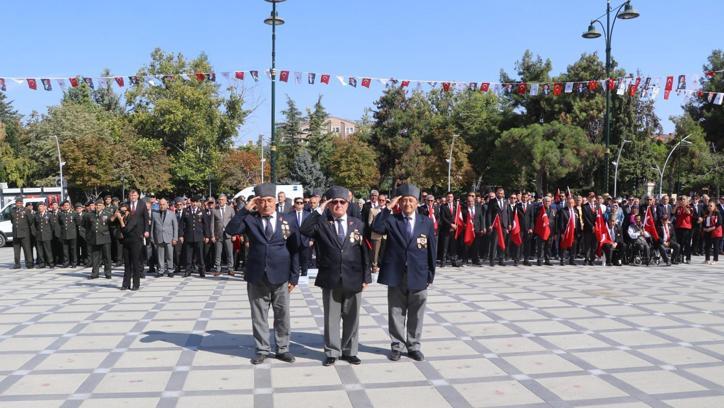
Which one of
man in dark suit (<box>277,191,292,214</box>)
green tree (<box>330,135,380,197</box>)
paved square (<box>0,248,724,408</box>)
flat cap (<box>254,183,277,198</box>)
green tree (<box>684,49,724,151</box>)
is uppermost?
green tree (<box>684,49,724,151</box>)

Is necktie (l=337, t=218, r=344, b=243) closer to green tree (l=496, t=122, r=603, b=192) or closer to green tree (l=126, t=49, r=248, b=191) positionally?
green tree (l=496, t=122, r=603, b=192)

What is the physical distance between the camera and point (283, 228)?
6184 millimetres

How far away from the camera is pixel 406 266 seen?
604 centimetres

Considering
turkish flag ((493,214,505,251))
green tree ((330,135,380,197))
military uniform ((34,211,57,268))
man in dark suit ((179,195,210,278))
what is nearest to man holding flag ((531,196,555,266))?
turkish flag ((493,214,505,251))

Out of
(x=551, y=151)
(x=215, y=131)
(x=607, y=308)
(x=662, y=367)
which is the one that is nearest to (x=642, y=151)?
(x=551, y=151)

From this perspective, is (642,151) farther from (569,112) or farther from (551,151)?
(551,151)

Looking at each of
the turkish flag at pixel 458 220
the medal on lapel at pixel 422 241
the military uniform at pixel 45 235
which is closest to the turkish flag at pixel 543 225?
the turkish flag at pixel 458 220

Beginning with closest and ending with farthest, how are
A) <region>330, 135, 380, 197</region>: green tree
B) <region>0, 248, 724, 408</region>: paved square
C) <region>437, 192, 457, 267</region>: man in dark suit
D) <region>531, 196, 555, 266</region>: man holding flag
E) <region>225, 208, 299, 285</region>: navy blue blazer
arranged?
<region>0, 248, 724, 408</region>: paved square < <region>225, 208, 299, 285</region>: navy blue blazer < <region>437, 192, 457, 267</region>: man in dark suit < <region>531, 196, 555, 266</region>: man holding flag < <region>330, 135, 380, 197</region>: green tree

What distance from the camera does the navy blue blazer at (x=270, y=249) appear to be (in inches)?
235

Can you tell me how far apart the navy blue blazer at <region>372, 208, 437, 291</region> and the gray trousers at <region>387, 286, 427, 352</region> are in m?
0.13

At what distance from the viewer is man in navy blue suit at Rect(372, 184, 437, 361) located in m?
6.06

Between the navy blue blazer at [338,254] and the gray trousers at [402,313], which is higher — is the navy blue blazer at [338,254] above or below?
above

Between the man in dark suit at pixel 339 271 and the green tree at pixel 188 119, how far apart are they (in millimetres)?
43575

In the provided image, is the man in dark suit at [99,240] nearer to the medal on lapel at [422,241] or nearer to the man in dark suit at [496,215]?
the medal on lapel at [422,241]
